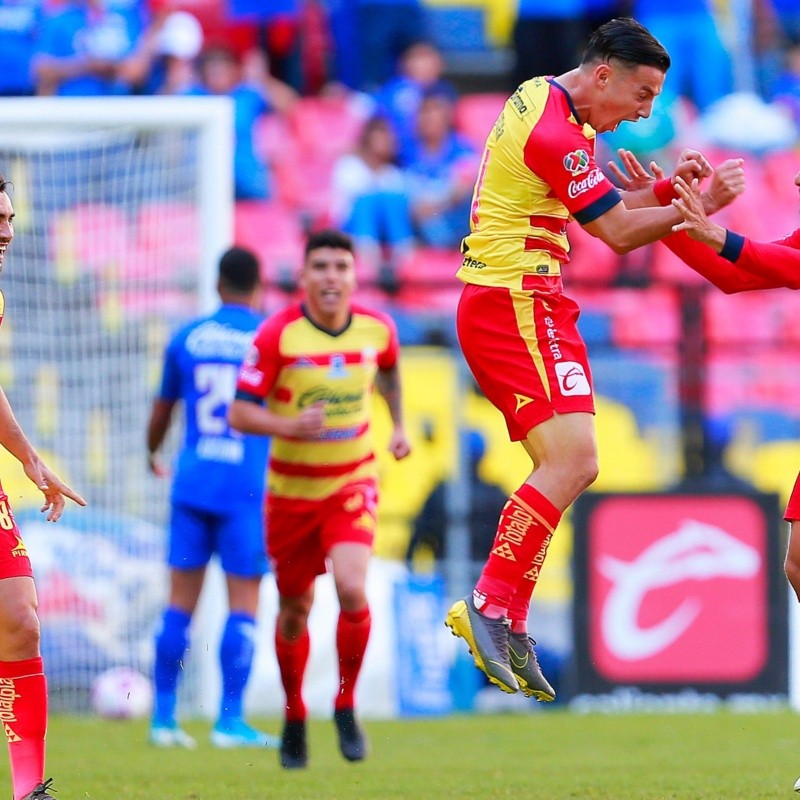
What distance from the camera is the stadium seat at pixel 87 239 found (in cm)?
1152

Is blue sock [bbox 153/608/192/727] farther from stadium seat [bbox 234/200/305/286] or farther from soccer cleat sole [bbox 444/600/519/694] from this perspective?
stadium seat [bbox 234/200/305/286]

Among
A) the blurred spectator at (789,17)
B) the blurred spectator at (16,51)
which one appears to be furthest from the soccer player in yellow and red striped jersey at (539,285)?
the blurred spectator at (789,17)

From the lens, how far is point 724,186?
644cm

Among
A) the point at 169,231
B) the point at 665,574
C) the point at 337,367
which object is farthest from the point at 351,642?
the point at 169,231

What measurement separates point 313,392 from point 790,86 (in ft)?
34.0

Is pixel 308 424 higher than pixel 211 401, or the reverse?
pixel 211 401

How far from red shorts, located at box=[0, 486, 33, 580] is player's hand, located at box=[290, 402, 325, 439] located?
2231 mm

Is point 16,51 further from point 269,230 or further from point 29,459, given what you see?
point 29,459

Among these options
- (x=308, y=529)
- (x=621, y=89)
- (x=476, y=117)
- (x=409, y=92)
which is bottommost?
(x=308, y=529)

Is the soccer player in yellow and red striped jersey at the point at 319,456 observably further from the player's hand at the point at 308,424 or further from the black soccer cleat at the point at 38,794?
the black soccer cleat at the point at 38,794

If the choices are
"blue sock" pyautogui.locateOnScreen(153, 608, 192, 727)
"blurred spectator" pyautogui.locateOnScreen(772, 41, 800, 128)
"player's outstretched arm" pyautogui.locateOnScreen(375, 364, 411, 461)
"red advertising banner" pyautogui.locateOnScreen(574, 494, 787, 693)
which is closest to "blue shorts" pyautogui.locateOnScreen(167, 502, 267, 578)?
"blue sock" pyautogui.locateOnScreen(153, 608, 192, 727)

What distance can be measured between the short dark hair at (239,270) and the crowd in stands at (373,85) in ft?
14.2

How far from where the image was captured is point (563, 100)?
6316 mm

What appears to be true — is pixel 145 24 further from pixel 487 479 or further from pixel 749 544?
pixel 749 544
